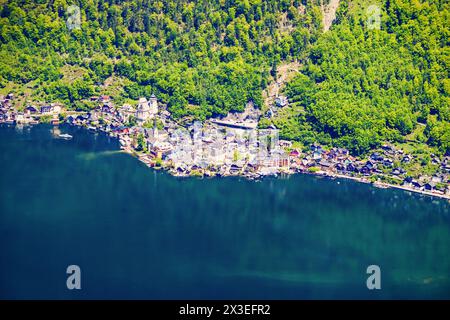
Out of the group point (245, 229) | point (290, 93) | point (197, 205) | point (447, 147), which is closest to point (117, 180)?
point (197, 205)

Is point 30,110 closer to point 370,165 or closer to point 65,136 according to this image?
point 65,136

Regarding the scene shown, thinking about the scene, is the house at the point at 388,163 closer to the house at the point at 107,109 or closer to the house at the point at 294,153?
the house at the point at 294,153

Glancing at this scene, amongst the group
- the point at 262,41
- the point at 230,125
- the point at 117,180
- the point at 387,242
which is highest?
the point at 262,41

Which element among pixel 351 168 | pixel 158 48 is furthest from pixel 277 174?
pixel 158 48

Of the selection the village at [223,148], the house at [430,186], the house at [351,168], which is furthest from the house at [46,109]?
the house at [430,186]

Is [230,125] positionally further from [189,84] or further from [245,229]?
[245,229]

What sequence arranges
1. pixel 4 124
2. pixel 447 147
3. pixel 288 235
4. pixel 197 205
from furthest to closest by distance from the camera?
pixel 4 124, pixel 447 147, pixel 197 205, pixel 288 235
